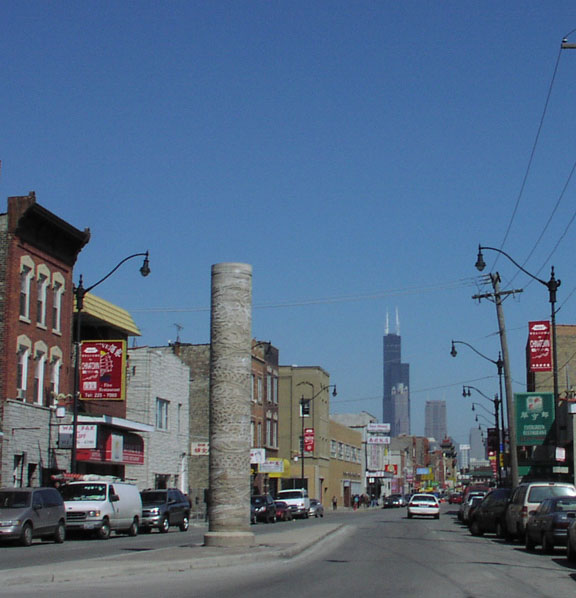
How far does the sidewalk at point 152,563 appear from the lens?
16.7 metres

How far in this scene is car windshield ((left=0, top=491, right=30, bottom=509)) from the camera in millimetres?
28469

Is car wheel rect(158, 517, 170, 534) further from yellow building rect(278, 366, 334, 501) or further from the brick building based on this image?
yellow building rect(278, 366, 334, 501)

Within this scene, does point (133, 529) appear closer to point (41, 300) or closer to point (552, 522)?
point (41, 300)

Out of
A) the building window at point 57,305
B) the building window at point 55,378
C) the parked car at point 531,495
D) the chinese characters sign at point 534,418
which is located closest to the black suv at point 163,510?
the building window at point 55,378

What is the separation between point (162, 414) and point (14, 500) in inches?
1228

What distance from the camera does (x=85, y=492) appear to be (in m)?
34.0

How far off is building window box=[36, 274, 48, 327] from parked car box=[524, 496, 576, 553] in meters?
26.1

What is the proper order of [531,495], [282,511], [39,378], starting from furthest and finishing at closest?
[282,511] < [39,378] < [531,495]

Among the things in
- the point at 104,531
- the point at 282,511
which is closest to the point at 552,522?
the point at 104,531

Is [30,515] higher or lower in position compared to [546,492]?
lower

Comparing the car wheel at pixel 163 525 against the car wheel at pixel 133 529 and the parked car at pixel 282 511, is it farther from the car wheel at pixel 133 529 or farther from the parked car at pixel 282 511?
the parked car at pixel 282 511

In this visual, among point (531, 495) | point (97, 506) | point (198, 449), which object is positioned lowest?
point (97, 506)

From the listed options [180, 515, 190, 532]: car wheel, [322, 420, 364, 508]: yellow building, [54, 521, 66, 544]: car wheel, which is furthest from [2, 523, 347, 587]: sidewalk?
[322, 420, 364, 508]: yellow building

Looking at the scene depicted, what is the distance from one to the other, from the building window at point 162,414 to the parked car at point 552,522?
1409 inches
